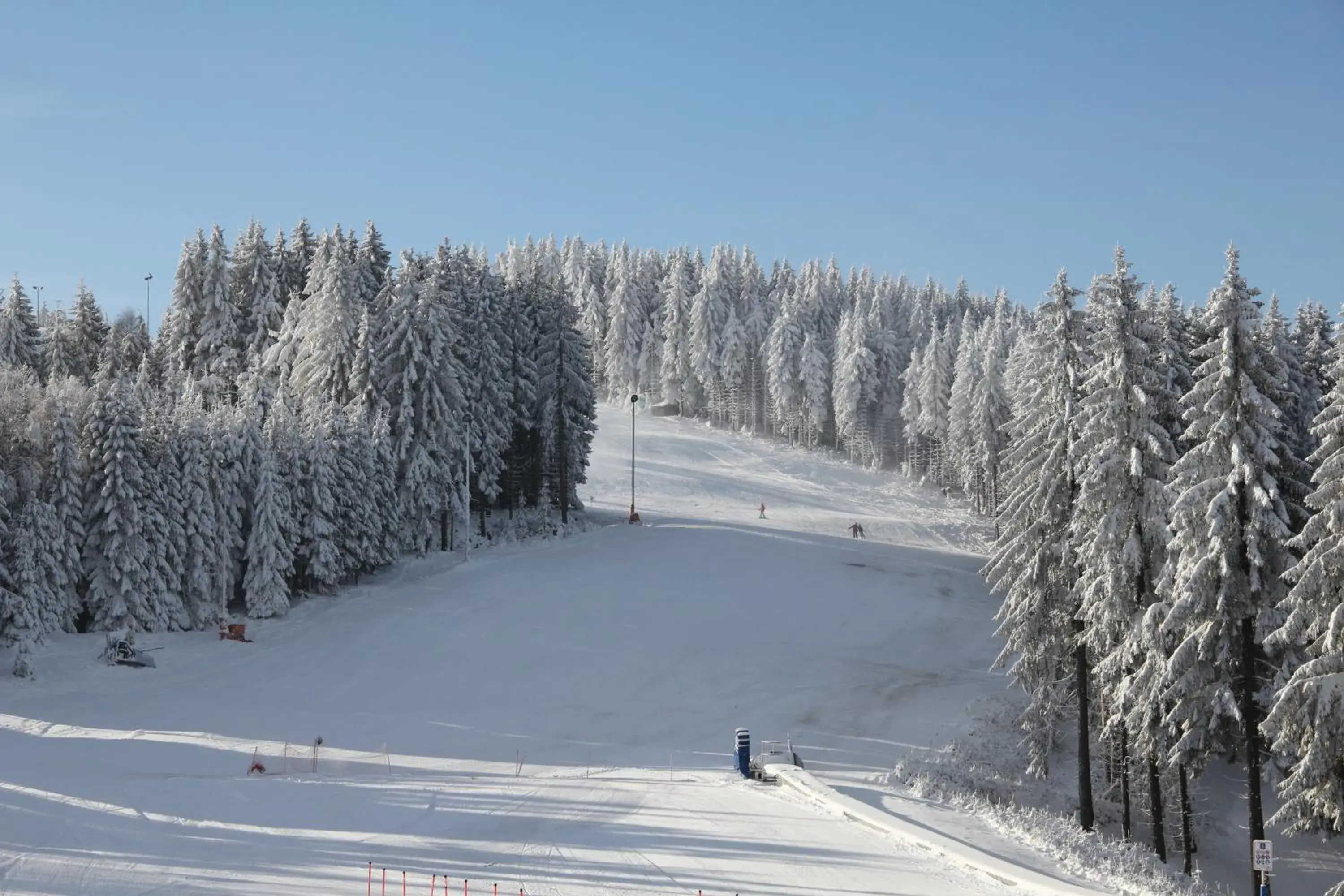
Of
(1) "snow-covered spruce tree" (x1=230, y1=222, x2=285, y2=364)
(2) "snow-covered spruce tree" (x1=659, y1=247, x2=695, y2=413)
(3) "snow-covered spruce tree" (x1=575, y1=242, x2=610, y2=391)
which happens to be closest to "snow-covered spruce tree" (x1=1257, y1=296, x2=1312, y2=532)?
(1) "snow-covered spruce tree" (x1=230, y1=222, x2=285, y2=364)

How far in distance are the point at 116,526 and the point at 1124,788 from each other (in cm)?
3495

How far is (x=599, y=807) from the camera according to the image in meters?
22.8

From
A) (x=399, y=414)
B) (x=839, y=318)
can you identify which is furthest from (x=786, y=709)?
(x=839, y=318)

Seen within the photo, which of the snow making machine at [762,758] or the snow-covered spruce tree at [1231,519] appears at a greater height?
the snow-covered spruce tree at [1231,519]

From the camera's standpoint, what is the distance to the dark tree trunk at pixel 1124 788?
2953 centimetres

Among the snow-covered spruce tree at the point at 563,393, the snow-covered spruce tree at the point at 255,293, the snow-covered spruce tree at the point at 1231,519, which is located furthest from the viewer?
the snow-covered spruce tree at the point at 255,293

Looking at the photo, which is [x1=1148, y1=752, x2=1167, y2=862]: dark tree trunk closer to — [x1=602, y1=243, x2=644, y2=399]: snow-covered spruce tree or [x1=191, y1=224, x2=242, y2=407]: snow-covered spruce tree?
[x1=191, y1=224, x2=242, y2=407]: snow-covered spruce tree

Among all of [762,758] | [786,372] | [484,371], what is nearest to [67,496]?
[484,371]

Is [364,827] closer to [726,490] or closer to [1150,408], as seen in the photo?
[1150,408]

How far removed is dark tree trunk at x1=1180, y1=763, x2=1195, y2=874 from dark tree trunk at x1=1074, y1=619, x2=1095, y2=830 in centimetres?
214

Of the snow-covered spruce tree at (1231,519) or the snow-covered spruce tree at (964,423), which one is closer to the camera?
the snow-covered spruce tree at (1231,519)

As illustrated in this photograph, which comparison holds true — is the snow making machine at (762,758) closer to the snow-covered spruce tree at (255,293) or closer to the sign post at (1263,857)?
the sign post at (1263,857)

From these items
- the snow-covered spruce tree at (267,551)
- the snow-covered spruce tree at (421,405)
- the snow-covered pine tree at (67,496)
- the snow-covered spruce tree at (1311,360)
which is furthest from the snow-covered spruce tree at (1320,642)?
the snow-covered spruce tree at (421,405)

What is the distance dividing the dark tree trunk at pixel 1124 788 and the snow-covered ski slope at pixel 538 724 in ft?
16.5
